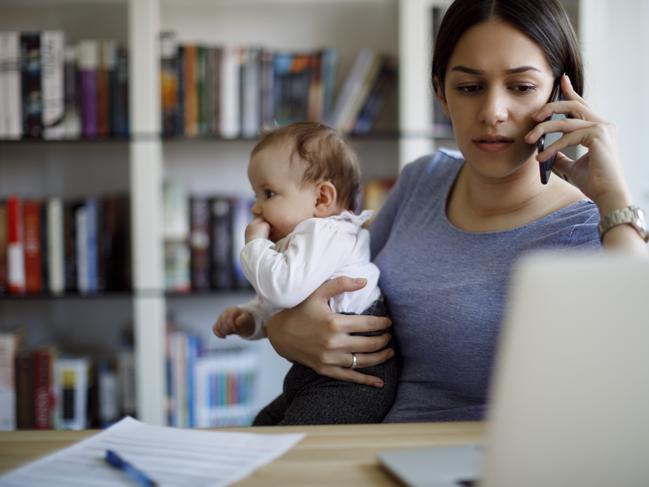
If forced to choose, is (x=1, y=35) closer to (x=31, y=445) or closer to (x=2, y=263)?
(x=2, y=263)

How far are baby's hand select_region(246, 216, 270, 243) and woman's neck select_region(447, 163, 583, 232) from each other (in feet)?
1.24

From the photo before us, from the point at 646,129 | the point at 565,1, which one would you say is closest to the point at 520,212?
the point at 565,1

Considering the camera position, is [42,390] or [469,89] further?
[42,390]

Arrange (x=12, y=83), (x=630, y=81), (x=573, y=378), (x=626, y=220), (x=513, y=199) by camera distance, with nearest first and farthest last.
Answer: (x=573, y=378), (x=626, y=220), (x=513, y=199), (x=12, y=83), (x=630, y=81)

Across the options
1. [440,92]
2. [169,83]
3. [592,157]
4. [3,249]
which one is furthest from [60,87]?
[592,157]

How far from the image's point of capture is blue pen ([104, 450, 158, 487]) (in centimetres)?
72

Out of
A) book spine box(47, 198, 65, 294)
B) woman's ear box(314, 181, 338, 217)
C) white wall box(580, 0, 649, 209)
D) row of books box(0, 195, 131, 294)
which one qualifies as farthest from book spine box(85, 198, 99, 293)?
Answer: white wall box(580, 0, 649, 209)

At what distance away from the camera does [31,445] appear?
2.87 ft

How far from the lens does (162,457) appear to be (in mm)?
804

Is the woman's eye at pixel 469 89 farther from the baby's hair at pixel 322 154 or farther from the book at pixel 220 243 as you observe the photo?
the book at pixel 220 243

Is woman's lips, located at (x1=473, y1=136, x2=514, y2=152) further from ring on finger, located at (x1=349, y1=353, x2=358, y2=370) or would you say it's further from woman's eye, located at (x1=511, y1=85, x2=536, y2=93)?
ring on finger, located at (x1=349, y1=353, x2=358, y2=370)

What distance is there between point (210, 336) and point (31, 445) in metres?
2.18

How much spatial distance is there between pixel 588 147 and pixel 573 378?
80 centimetres

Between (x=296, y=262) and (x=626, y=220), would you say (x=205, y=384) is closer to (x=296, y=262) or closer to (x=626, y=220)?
(x=296, y=262)
